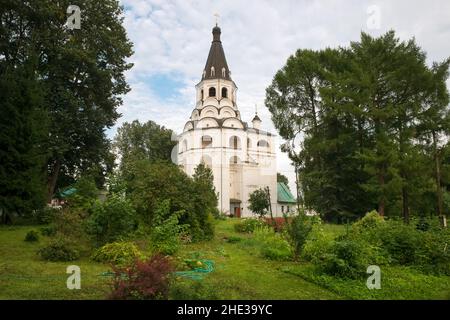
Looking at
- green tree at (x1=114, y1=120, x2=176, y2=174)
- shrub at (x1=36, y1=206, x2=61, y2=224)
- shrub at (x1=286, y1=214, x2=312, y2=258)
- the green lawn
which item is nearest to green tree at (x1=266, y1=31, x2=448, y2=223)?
shrub at (x1=286, y1=214, x2=312, y2=258)

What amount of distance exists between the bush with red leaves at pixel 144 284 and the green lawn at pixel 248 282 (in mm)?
764

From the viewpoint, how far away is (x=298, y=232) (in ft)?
36.9

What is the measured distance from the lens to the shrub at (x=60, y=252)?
11000mm

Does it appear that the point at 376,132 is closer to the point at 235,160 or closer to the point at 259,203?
the point at 259,203

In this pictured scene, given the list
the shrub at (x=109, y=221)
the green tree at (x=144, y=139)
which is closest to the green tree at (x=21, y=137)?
the shrub at (x=109, y=221)

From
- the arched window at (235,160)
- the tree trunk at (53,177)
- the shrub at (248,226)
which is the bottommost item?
the shrub at (248,226)

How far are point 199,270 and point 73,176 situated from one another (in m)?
21.0

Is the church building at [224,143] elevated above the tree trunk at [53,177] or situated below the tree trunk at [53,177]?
above

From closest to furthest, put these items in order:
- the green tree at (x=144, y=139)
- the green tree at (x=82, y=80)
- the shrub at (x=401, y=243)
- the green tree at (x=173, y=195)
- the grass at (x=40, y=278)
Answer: the grass at (x=40, y=278) → the shrub at (x=401, y=243) → the green tree at (x=173, y=195) → the green tree at (x=82, y=80) → the green tree at (x=144, y=139)

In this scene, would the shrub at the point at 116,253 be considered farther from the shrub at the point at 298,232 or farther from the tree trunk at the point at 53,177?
the tree trunk at the point at 53,177

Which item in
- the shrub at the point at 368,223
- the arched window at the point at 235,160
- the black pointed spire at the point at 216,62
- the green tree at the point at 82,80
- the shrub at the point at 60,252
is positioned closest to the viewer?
the shrub at the point at 60,252

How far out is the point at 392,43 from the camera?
26453 mm
